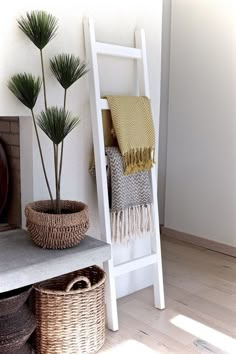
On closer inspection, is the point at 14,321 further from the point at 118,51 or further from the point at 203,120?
the point at 203,120

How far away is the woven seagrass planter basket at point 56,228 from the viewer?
66.5 inches

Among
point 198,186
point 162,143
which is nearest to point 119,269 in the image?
point 198,186

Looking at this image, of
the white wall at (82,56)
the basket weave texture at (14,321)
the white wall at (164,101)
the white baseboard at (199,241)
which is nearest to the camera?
the basket weave texture at (14,321)

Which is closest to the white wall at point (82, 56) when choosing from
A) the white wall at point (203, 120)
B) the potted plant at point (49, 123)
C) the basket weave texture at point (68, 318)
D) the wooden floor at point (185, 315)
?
the potted plant at point (49, 123)

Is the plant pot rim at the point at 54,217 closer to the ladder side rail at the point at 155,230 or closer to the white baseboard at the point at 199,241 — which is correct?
the ladder side rail at the point at 155,230

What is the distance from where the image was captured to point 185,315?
2256mm

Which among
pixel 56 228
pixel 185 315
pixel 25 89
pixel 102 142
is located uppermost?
pixel 25 89

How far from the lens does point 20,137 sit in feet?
6.60

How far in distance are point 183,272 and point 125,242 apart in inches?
28.4

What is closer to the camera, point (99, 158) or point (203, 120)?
point (99, 158)

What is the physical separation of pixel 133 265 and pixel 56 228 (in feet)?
2.22

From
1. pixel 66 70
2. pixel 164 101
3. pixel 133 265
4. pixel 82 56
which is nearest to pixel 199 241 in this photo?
pixel 164 101

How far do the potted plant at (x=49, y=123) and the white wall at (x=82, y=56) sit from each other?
5 centimetres

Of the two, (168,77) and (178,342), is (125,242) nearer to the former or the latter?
(178,342)
